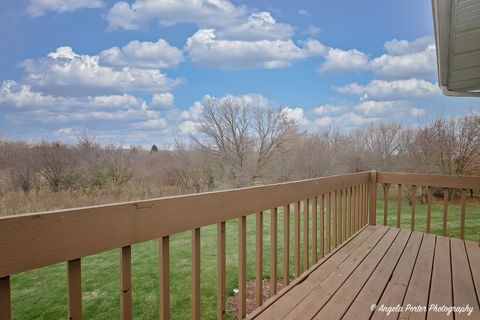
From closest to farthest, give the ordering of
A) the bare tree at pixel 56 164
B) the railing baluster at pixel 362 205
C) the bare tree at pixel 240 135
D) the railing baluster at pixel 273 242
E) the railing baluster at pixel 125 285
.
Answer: the railing baluster at pixel 125 285 → the railing baluster at pixel 273 242 → the railing baluster at pixel 362 205 → the bare tree at pixel 56 164 → the bare tree at pixel 240 135

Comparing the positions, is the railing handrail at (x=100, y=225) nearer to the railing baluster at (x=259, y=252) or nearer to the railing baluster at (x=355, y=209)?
the railing baluster at (x=259, y=252)

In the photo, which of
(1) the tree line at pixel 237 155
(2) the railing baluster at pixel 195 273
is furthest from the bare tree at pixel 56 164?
(2) the railing baluster at pixel 195 273

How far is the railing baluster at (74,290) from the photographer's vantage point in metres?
0.82

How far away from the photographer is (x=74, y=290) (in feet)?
2.73

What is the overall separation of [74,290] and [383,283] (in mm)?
1845

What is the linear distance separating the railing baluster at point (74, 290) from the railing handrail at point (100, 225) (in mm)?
40

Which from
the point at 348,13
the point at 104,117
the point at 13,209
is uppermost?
the point at 348,13

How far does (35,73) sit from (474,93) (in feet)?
43.0

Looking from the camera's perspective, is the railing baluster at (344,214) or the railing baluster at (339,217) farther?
the railing baluster at (344,214)

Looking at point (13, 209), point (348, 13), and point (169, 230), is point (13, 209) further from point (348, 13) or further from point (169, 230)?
point (348, 13)

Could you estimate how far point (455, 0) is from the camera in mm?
1577

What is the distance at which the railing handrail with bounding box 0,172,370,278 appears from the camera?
0.69 meters

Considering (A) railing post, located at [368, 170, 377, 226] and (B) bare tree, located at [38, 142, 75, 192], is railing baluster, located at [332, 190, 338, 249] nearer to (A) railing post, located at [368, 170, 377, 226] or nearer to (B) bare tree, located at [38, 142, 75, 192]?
(A) railing post, located at [368, 170, 377, 226]

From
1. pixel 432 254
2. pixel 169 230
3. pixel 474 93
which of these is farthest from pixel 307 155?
pixel 169 230
